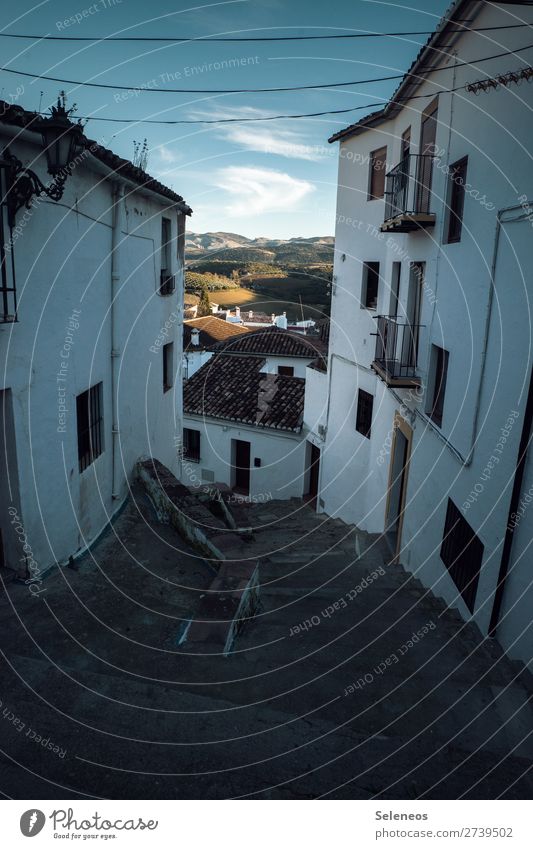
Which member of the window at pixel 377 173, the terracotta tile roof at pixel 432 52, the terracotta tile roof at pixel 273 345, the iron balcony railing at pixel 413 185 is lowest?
the terracotta tile roof at pixel 273 345

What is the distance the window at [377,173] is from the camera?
13727 mm

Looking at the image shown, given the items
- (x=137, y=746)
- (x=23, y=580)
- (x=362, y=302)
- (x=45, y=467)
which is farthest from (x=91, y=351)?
(x=362, y=302)

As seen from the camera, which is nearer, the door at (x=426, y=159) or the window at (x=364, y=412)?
the door at (x=426, y=159)

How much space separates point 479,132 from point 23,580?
25.6 feet

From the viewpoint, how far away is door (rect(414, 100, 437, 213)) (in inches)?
390

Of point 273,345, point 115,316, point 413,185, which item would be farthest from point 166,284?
point 273,345

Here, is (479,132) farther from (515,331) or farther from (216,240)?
(216,240)

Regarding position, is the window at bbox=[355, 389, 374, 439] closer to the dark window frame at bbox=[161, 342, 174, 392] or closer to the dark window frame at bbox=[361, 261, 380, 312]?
the dark window frame at bbox=[361, 261, 380, 312]

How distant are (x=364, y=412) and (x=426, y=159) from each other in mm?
6511

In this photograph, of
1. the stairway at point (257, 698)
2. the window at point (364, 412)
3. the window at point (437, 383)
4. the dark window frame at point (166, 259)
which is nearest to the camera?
the stairway at point (257, 698)

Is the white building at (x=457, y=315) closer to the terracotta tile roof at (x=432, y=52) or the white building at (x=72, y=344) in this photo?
the terracotta tile roof at (x=432, y=52)

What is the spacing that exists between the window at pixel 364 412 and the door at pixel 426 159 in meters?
5.33

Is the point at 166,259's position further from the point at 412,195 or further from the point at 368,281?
the point at 412,195

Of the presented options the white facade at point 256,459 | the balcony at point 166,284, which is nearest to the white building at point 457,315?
the balcony at point 166,284
